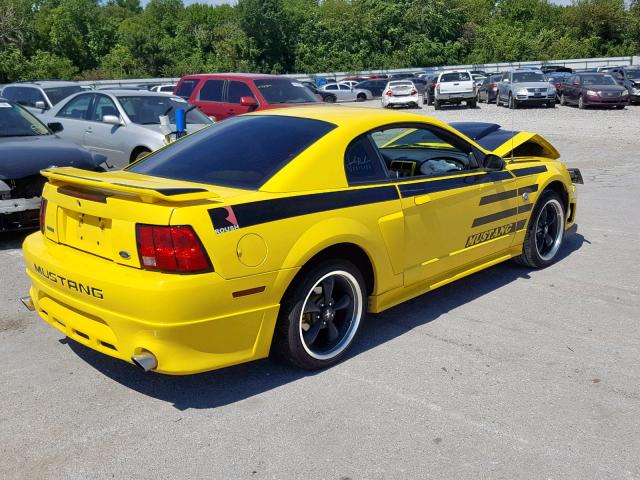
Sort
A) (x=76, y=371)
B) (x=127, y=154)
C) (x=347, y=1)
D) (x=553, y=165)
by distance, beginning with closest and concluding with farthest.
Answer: (x=76, y=371) → (x=553, y=165) → (x=127, y=154) → (x=347, y=1)

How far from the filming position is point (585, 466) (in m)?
3.12

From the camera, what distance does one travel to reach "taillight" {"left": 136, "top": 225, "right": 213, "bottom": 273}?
11.1 feet

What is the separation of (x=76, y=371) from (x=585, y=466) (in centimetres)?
289

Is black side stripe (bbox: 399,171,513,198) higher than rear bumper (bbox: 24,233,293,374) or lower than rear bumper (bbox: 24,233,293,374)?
higher

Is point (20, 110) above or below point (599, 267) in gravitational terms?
above

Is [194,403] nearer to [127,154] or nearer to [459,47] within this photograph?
[127,154]

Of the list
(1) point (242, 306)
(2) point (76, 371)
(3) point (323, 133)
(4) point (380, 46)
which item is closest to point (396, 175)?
(3) point (323, 133)

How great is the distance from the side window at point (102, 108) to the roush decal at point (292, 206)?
700cm

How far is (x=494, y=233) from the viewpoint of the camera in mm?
5430

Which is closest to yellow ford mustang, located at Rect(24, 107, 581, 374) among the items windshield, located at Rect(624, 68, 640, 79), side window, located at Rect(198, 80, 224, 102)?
side window, located at Rect(198, 80, 224, 102)

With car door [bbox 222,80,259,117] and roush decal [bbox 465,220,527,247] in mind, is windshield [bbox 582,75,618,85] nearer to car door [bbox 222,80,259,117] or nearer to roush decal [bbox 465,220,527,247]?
car door [bbox 222,80,259,117]

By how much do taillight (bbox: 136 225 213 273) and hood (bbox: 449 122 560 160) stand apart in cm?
343

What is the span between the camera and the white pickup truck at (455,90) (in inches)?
1176

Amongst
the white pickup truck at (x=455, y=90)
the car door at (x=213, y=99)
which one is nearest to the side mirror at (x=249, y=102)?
the car door at (x=213, y=99)
